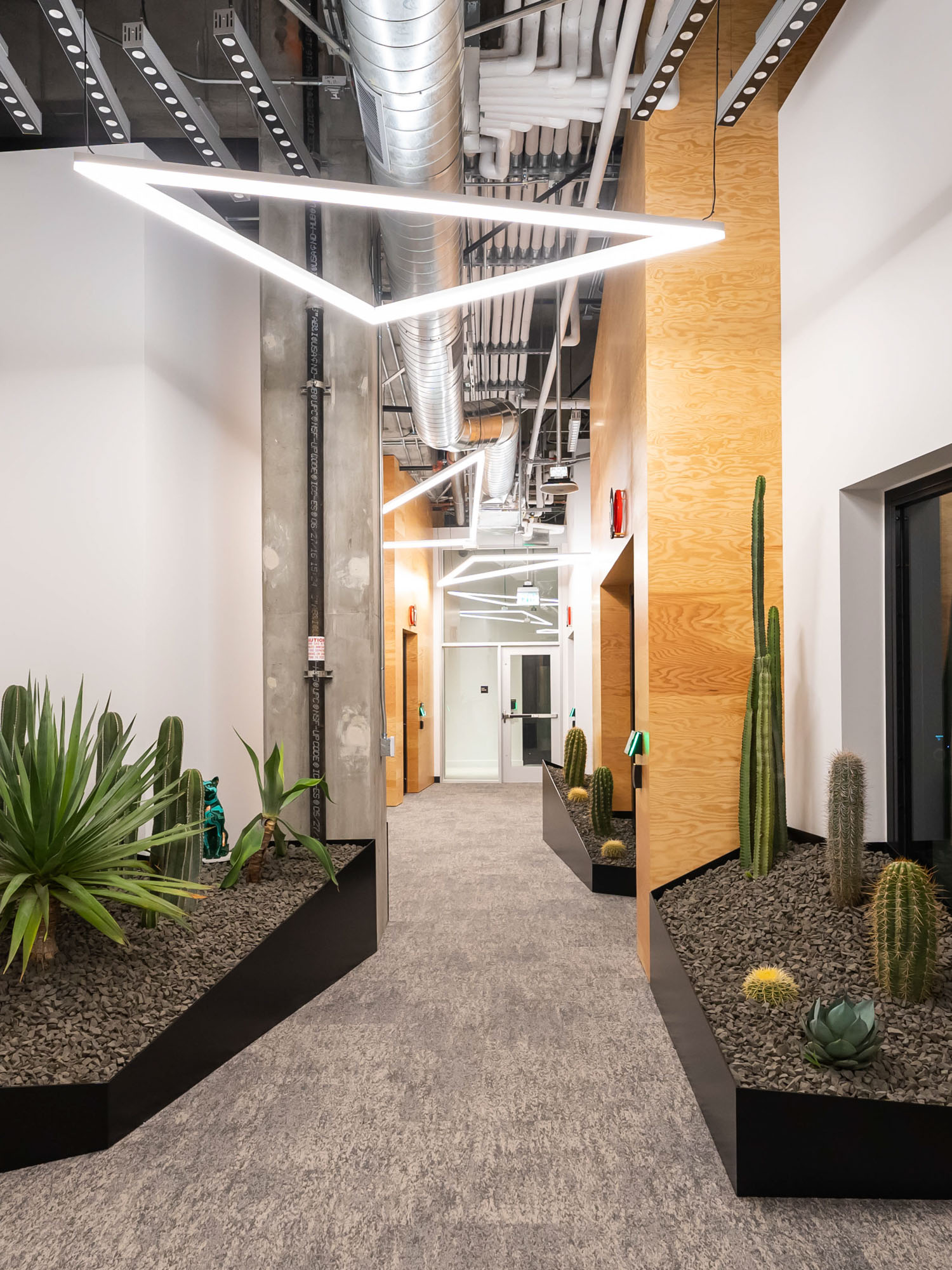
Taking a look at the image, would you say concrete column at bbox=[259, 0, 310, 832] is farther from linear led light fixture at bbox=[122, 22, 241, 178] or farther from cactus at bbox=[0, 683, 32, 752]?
cactus at bbox=[0, 683, 32, 752]

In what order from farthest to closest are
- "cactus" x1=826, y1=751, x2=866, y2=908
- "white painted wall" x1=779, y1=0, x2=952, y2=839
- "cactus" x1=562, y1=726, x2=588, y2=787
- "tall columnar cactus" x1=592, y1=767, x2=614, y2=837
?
"cactus" x1=562, y1=726, x2=588, y2=787, "tall columnar cactus" x1=592, y1=767, x2=614, y2=837, "cactus" x1=826, y1=751, x2=866, y2=908, "white painted wall" x1=779, y1=0, x2=952, y2=839

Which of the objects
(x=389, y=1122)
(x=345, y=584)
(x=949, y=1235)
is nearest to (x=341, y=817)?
(x=345, y=584)

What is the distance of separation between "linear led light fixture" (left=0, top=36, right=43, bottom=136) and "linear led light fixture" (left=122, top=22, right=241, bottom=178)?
0.42 meters

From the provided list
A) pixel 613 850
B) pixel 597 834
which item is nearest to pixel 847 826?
pixel 613 850

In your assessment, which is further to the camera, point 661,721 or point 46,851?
point 661,721

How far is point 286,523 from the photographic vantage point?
14.4 ft

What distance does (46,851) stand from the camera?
259 cm

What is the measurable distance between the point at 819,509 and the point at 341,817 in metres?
2.71

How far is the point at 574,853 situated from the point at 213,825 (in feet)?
8.41

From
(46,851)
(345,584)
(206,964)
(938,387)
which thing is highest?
(938,387)

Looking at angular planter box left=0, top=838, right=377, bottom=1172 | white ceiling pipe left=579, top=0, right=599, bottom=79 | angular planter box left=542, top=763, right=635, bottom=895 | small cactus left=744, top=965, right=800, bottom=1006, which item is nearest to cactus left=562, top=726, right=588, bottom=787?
angular planter box left=542, top=763, right=635, bottom=895

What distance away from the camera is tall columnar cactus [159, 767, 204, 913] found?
3.23m

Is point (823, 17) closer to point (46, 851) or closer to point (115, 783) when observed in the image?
point (115, 783)

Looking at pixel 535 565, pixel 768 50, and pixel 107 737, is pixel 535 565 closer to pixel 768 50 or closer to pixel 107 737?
pixel 107 737
